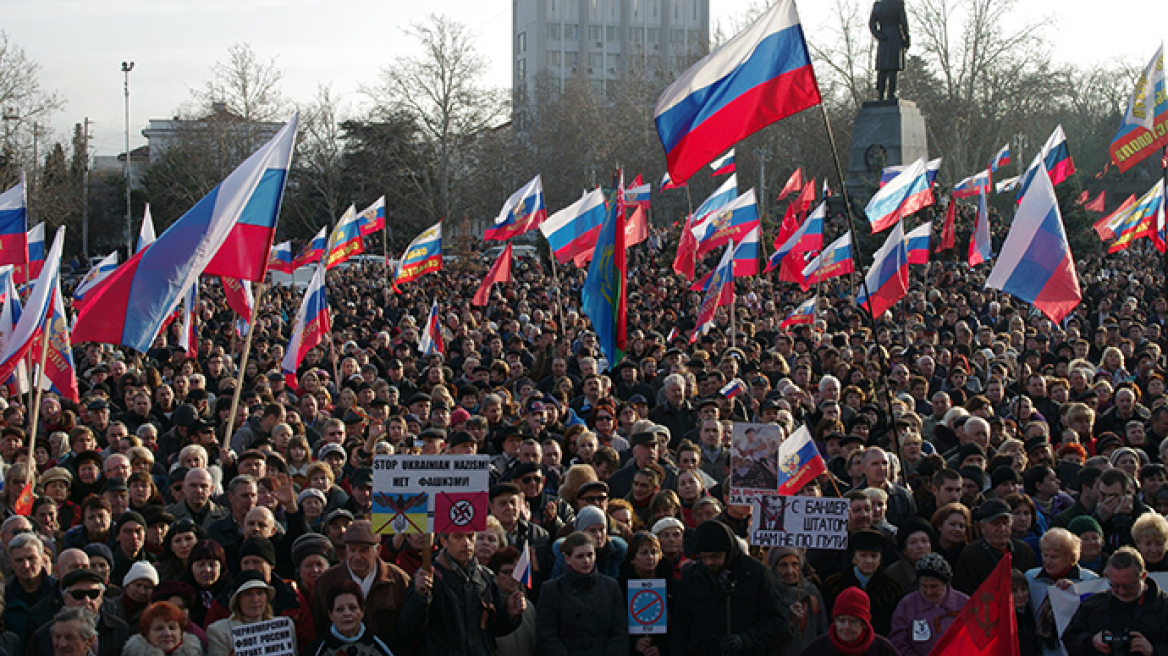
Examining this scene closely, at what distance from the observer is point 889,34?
33781 mm

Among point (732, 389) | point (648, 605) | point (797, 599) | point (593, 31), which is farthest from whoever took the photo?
point (593, 31)

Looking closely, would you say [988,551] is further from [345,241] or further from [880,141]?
[880,141]

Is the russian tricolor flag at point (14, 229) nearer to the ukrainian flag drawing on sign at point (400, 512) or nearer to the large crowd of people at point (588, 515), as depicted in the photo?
the large crowd of people at point (588, 515)

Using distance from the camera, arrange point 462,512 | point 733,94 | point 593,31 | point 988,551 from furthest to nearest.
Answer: point 593,31 < point 733,94 < point 988,551 < point 462,512

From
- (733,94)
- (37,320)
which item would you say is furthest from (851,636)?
(37,320)

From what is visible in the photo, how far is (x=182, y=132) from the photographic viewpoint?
57906mm

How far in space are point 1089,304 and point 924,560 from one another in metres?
16.2

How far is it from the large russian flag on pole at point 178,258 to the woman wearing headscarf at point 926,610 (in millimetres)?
4870

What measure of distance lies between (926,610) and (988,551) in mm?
863

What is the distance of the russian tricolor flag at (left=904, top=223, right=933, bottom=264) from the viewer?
19.4 m

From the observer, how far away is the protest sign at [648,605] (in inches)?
244

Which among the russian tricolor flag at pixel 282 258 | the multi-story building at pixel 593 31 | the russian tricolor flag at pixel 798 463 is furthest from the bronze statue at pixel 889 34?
the multi-story building at pixel 593 31

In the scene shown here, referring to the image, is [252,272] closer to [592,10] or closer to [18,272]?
[18,272]

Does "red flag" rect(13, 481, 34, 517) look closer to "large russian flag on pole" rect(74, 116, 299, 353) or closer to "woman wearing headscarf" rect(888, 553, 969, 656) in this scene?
"large russian flag on pole" rect(74, 116, 299, 353)
